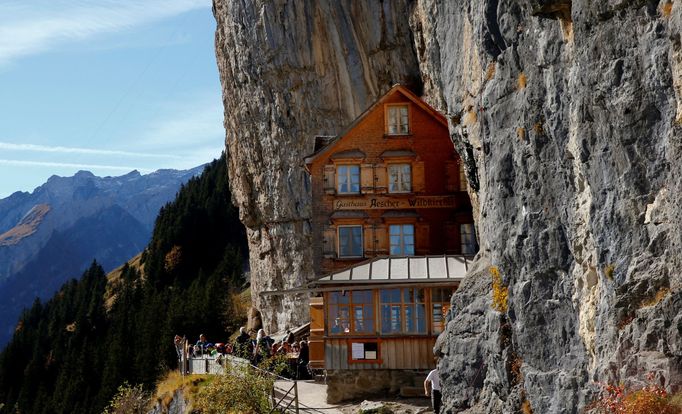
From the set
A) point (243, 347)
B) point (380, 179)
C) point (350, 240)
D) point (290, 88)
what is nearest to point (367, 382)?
point (243, 347)

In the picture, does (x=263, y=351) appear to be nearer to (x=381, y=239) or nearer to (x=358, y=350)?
(x=358, y=350)

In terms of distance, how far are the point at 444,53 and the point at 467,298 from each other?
817 cm

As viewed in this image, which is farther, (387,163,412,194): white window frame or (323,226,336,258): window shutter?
(323,226,336,258): window shutter

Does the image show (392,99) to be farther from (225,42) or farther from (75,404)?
(75,404)

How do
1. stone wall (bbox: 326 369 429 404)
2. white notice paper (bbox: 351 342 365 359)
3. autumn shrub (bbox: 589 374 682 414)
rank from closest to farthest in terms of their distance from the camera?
autumn shrub (bbox: 589 374 682 414), stone wall (bbox: 326 369 429 404), white notice paper (bbox: 351 342 365 359)

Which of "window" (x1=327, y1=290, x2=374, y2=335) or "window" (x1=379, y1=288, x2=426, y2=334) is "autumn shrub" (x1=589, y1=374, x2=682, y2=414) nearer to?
"window" (x1=379, y1=288, x2=426, y2=334)

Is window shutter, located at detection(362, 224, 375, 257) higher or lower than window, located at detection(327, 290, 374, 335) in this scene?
higher

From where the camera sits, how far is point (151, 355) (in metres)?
67.7

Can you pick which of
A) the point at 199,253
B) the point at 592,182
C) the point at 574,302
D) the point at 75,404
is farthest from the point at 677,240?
the point at 199,253

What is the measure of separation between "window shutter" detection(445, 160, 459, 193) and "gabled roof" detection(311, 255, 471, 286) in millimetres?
6705

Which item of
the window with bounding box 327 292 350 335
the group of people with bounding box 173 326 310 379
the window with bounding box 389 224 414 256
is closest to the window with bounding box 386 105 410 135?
the window with bounding box 389 224 414 256

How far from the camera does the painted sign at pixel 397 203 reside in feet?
123

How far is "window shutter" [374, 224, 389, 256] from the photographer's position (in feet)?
123

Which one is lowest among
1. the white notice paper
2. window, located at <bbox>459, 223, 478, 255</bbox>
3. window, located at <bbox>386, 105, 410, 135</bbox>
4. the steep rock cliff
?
the white notice paper
